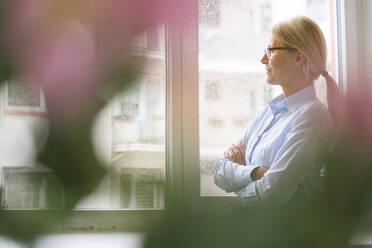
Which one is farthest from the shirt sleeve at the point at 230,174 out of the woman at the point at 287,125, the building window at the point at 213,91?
the building window at the point at 213,91

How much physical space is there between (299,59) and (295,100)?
0.07 meters

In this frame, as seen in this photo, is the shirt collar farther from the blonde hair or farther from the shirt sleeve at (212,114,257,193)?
the shirt sleeve at (212,114,257,193)

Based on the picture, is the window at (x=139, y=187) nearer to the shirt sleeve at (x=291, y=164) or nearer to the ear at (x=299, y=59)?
the shirt sleeve at (x=291, y=164)

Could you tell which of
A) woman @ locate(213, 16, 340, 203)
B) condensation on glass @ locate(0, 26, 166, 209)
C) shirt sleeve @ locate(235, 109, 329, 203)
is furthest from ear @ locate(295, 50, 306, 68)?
condensation on glass @ locate(0, 26, 166, 209)

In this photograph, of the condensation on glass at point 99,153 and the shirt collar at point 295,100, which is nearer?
the condensation on glass at point 99,153

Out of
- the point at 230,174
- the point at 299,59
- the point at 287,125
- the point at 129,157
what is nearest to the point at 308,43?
the point at 299,59

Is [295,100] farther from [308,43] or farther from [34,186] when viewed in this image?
[34,186]

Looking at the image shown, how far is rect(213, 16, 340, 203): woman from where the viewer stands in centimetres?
63

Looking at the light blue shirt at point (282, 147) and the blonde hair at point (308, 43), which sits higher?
the blonde hair at point (308, 43)

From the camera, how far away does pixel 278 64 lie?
701 millimetres

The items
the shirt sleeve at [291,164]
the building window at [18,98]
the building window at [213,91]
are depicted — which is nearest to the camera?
the building window at [18,98]

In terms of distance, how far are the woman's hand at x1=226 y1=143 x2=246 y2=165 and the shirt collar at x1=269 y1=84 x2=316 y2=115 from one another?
0.31ft

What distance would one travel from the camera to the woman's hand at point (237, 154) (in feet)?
2.30

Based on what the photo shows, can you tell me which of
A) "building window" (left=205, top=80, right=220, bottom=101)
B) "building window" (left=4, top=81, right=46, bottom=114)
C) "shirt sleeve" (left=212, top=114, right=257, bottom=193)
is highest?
"building window" (left=205, top=80, right=220, bottom=101)
